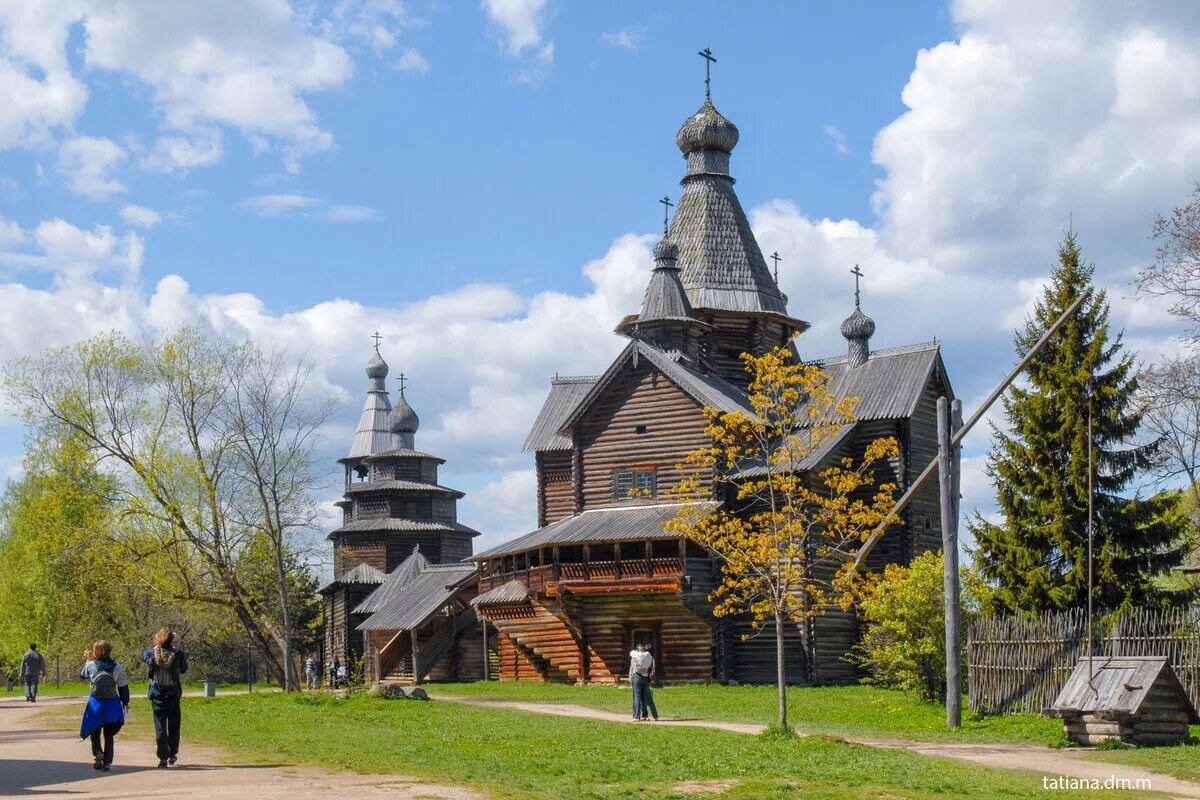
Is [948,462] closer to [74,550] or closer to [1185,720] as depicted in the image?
[1185,720]

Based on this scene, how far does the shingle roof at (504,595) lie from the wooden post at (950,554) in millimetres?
20532

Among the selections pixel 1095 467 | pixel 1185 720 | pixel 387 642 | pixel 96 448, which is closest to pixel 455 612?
pixel 387 642

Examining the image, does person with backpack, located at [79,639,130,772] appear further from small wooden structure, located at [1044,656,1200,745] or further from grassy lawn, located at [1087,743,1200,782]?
small wooden structure, located at [1044,656,1200,745]

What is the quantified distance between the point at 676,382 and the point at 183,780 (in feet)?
92.6

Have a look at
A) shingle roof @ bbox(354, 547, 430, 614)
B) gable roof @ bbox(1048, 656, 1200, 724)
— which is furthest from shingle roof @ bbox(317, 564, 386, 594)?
gable roof @ bbox(1048, 656, 1200, 724)

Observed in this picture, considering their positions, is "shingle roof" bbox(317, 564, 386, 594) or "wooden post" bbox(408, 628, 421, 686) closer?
"wooden post" bbox(408, 628, 421, 686)

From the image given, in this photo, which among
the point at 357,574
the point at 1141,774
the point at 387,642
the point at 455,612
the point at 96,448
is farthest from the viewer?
the point at 357,574

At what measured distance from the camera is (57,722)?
29125 mm

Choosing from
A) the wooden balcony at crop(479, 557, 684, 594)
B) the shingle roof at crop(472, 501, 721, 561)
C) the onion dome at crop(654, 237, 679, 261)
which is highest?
the onion dome at crop(654, 237, 679, 261)

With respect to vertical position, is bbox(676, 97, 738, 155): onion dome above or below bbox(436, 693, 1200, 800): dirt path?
above

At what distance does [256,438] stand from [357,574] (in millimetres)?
32526

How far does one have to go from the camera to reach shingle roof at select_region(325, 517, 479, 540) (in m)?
73.6

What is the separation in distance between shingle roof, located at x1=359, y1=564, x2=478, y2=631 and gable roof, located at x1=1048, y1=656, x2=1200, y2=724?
32.9 meters

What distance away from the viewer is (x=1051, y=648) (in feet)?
87.5
